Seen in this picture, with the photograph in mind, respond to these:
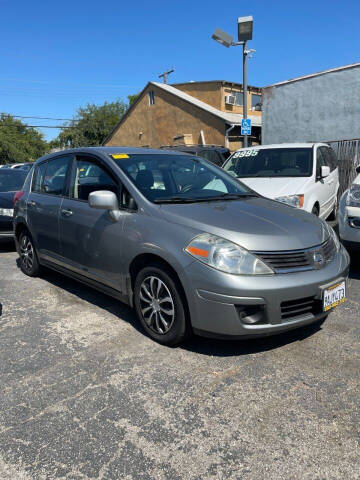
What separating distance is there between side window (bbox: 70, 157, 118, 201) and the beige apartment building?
66.8 feet

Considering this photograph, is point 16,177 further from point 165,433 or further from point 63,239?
point 165,433

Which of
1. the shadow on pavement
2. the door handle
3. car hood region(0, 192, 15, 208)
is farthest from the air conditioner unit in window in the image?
the door handle

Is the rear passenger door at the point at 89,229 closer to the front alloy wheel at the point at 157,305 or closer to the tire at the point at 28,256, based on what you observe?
the front alloy wheel at the point at 157,305

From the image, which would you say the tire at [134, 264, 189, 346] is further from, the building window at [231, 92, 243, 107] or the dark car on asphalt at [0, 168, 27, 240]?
the building window at [231, 92, 243, 107]

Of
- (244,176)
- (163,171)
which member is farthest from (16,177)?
(163,171)

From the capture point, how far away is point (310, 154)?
7402 mm

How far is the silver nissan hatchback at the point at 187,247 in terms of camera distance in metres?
2.95

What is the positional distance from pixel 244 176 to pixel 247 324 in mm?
4814

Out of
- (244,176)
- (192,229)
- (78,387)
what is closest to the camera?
(78,387)

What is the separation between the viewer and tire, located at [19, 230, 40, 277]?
211 inches

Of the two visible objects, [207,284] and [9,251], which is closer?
[207,284]

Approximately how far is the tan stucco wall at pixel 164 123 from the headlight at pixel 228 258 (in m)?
22.4

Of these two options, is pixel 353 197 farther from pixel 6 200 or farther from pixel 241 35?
pixel 241 35

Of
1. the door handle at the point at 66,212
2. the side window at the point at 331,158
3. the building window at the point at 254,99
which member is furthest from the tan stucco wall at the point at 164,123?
the door handle at the point at 66,212
